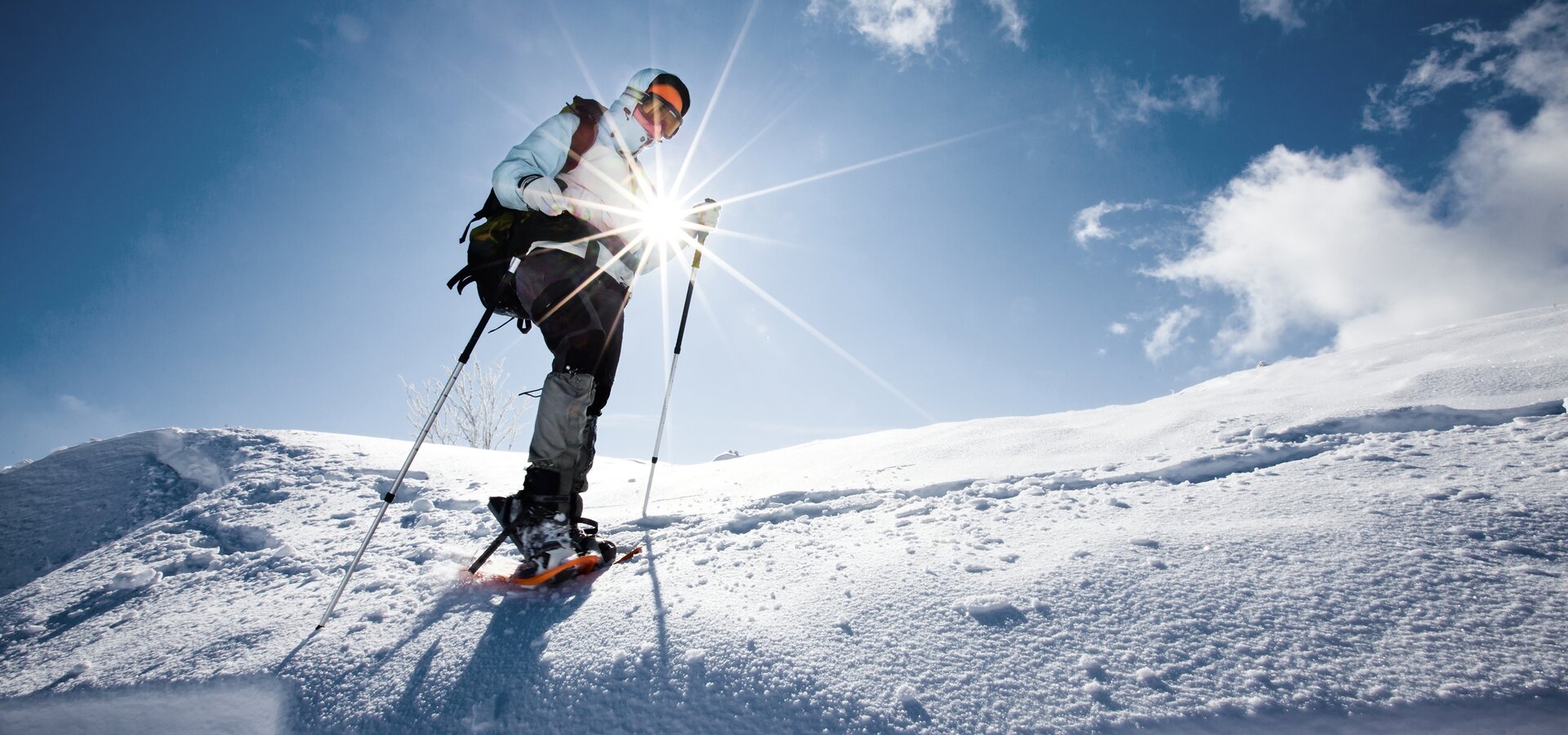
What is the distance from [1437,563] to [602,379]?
259 centimetres

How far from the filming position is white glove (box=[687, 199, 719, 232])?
10.2 ft

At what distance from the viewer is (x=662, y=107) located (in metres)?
2.79

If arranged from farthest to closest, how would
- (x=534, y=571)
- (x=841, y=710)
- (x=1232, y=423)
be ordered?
(x=1232, y=423) < (x=534, y=571) < (x=841, y=710)

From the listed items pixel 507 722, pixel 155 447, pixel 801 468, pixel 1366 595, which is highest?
pixel 155 447

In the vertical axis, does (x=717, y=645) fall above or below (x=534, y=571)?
below

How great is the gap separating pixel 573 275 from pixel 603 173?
550 millimetres

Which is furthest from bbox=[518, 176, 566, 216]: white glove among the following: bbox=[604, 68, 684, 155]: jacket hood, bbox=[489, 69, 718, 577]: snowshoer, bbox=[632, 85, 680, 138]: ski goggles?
bbox=[632, 85, 680, 138]: ski goggles

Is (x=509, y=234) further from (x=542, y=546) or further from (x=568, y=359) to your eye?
(x=542, y=546)

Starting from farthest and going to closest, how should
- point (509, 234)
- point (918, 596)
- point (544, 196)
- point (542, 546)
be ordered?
point (509, 234)
point (544, 196)
point (542, 546)
point (918, 596)

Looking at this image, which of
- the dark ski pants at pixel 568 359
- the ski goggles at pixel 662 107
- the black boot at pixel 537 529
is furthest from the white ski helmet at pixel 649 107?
the black boot at pixel 537 529

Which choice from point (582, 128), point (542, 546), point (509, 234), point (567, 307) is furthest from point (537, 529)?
point (582, 128)

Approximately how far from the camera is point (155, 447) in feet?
10.3

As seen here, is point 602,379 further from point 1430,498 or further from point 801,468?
point 1430,498

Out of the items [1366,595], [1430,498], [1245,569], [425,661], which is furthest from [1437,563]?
[425,661]
